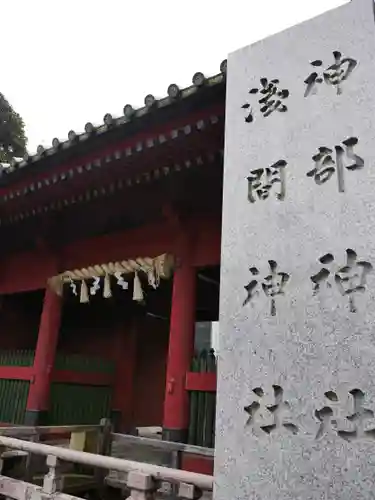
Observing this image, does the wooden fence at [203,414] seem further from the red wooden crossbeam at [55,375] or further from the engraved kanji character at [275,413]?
the red wooden crossbeam at [55,375]

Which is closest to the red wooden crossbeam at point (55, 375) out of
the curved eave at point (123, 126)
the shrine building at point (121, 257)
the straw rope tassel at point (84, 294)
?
the shrine building at point (121, 257)

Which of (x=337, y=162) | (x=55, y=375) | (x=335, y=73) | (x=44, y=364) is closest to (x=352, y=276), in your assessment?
(x=337, y=162)

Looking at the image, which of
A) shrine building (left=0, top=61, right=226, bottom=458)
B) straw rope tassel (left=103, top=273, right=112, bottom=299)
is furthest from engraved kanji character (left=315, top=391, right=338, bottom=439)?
straw rope tassel (left=103, top=273, right=112, bottom=299)

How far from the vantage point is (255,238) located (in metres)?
2.17

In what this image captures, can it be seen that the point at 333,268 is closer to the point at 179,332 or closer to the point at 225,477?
the point at 225,477

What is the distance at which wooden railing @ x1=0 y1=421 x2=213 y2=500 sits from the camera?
2592mm

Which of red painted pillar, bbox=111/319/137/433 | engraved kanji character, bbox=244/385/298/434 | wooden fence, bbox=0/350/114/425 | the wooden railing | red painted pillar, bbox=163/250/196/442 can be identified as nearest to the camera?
engraved kanji character, bbox=244/385/298/434

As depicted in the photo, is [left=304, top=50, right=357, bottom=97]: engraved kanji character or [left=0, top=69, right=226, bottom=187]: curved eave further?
[left=0, top=69, right=226, bottom=187]: curved eave

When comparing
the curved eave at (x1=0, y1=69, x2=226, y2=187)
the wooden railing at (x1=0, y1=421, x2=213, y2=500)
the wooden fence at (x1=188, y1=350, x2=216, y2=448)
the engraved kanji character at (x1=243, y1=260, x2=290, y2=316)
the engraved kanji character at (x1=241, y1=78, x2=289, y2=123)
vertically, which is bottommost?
the wooden railing at (x1=0, y1=421, x2=213, y2=500)

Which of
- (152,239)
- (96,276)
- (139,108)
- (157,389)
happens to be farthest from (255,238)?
(157,389)

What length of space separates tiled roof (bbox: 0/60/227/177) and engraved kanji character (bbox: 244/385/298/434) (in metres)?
2.33

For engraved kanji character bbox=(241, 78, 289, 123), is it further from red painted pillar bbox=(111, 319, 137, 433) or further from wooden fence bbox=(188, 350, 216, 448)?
red painted pillar bbox=(111, 319, 137, 433)

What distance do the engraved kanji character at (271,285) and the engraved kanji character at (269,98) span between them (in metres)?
0.87

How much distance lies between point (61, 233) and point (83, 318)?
2873mm
